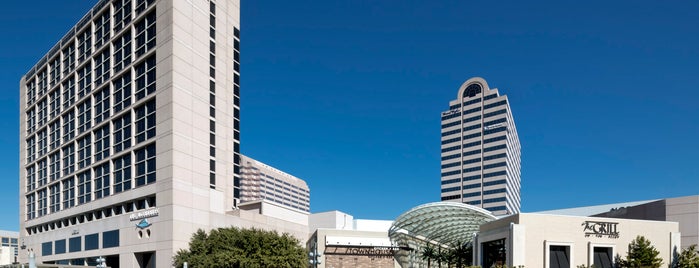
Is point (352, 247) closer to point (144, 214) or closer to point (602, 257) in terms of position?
point (144, 214)

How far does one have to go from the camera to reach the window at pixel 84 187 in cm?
8556

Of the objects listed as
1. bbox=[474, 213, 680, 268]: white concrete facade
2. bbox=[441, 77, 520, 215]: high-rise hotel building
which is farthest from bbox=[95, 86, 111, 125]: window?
bbox=[441, 77, 520, 215]: high-rise hotel building

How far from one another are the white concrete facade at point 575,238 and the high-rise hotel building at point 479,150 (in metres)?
129

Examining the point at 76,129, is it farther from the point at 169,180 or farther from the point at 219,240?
the point at 219,240

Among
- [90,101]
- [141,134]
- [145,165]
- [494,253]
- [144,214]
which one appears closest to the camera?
[494,253]

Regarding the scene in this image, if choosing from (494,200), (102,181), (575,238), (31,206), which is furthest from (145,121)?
(494,200)

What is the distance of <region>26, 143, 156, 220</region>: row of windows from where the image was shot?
76312mm

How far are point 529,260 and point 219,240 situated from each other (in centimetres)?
3492

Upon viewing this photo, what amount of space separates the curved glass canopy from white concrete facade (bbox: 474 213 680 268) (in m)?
11.9

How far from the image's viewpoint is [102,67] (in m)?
85.8

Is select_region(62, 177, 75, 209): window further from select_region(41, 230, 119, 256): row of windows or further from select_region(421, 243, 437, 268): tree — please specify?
select_region(421, 243, 437, 268): tree

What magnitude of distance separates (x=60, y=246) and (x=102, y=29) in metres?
32.8

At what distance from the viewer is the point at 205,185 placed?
77500 mm

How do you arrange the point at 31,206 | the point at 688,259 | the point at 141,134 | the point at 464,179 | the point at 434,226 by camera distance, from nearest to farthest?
1. the point at 688,259
2. the point at 141,134
3. the point at 434,226
4. the point at 31,206
5. the point at 464,179
